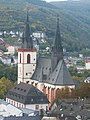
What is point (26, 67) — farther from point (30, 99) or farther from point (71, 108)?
point (71, 108)

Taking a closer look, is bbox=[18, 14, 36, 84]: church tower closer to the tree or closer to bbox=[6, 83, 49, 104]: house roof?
the tree

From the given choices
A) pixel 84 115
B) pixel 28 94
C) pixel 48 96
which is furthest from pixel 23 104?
pixel 84 115

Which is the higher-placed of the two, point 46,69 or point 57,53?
point 57,53

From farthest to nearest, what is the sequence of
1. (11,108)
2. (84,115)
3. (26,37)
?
(26,37)
(11,108)
(84,115)

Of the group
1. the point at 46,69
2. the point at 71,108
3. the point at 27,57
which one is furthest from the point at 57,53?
the point at 71,108

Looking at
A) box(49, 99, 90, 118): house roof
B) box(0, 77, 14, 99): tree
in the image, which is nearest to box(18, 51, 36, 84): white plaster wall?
box(0, 77, 14, 99): tree

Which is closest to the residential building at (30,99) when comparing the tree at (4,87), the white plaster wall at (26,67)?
the tree at (4,87)

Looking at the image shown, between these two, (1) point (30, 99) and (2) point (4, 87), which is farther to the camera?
(2) point (4, 87)

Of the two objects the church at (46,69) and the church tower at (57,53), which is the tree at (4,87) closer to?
the church at (46,69)

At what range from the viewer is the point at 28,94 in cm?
9825

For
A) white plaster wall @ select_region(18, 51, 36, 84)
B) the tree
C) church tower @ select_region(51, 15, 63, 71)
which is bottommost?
the tree

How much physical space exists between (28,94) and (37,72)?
12.6 m

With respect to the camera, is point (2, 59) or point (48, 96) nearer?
point (48, 96)

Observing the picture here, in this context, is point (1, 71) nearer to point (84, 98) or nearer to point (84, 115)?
point (84, 98)
